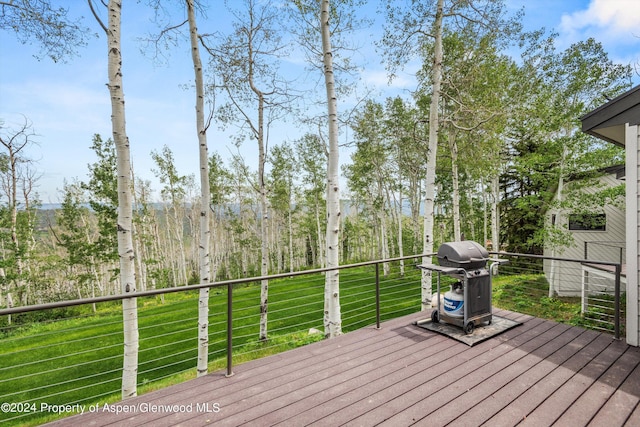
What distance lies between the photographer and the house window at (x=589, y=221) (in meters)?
8.62

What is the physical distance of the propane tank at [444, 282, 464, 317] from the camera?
3076mm

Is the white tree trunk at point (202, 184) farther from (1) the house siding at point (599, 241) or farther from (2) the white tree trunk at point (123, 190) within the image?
(1) the house siding at point (599, 241)

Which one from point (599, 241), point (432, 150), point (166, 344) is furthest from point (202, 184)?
point (599, 241)

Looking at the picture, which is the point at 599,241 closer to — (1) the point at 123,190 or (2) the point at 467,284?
(2) the point at 467,284

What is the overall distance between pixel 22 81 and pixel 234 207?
57.3 feet

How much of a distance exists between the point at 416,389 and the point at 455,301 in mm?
1299

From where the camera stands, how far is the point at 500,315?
3654 mm

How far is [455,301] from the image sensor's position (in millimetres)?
3107

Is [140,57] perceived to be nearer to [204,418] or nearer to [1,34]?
[1,34]

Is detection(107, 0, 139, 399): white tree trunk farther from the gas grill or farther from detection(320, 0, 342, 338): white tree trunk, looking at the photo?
the gas grill

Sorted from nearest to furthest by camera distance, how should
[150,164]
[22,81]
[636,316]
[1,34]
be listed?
[636,316] < [1,34] < [22,81] < [150,164]

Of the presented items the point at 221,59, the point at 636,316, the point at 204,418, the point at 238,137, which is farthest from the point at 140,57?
the point at 636,316

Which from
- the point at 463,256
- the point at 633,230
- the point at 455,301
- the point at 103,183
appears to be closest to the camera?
the point at 633,230

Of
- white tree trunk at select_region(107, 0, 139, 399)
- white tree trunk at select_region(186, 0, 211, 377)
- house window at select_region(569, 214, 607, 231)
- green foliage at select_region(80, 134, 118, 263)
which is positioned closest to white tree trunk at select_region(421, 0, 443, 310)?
white tree trunk at select_region(186, 0, 211, 377)
